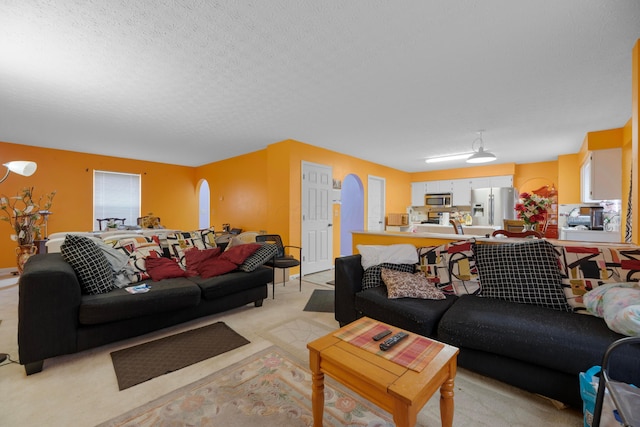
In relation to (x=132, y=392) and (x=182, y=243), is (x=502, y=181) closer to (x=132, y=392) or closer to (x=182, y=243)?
(x=182, y=243)

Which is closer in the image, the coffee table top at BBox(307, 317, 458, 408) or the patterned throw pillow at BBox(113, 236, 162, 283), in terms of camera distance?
the coffee table top at BBox(307, 317, 458, 408)

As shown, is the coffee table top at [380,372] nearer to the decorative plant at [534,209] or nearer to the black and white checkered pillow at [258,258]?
the black and white checkered pillow at [258,258]

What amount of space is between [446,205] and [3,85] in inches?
328

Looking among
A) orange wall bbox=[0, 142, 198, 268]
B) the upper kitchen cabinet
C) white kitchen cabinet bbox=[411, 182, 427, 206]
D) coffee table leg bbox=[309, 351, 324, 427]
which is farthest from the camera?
white kitchen cabinet bbox=[411, 182, 427, 206]

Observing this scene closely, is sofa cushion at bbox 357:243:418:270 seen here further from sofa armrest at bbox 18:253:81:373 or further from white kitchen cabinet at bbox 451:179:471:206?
white kitchen cabinet at bbox 451:179:471:206

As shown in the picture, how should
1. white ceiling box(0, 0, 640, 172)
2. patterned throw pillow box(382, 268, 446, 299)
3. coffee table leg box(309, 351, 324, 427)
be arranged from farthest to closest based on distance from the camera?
1. patterned throw pillow box(382, 268, 446, 299)
2. white ceiling box(0, 0, 640, 172)
3. coffee table leg box(309, 351, 324, 427)

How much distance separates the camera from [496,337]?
1727 millimetres

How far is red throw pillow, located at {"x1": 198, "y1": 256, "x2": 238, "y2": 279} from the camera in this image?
313 centimetres

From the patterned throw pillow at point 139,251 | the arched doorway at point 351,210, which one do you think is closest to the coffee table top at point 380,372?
the patterned throw pillow at point 139,251

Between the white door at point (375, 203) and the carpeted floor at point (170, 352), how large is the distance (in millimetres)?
4799

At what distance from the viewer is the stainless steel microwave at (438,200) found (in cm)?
751

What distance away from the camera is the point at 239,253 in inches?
134

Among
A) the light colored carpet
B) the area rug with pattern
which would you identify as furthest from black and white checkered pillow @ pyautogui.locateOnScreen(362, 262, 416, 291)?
the area rug with pattern

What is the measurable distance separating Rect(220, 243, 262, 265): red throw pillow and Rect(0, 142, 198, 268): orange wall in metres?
4.68
